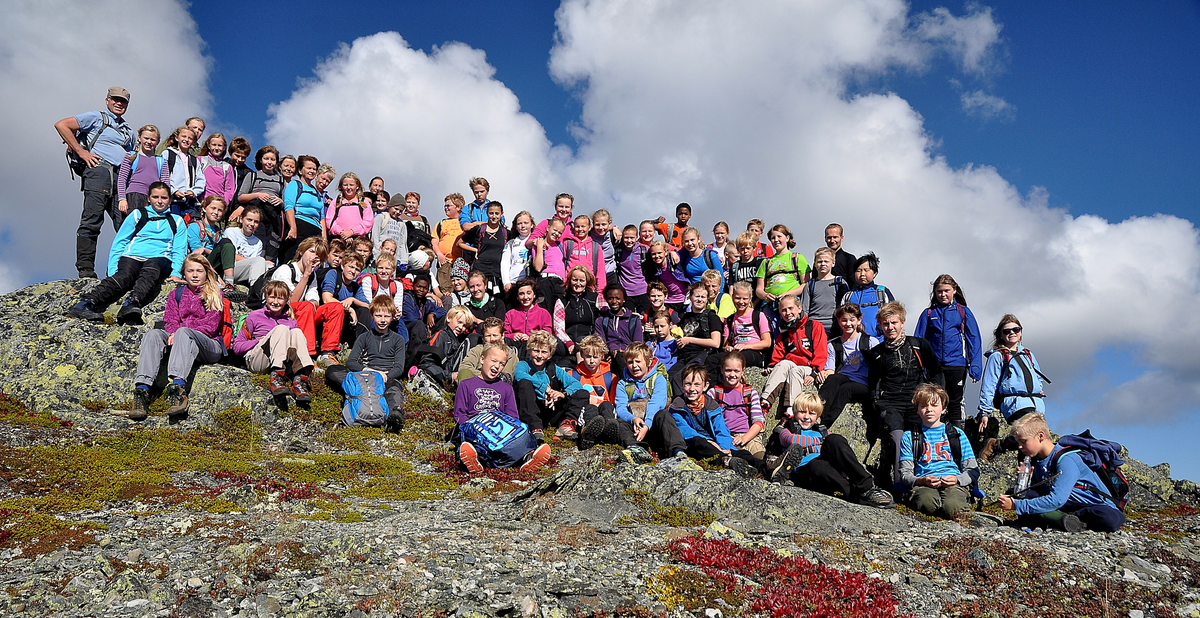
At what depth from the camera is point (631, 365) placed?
12445 mm

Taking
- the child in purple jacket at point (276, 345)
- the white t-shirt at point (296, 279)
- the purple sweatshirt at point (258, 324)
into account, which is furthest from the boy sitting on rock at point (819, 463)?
the white t-shirt at point (296, 279)

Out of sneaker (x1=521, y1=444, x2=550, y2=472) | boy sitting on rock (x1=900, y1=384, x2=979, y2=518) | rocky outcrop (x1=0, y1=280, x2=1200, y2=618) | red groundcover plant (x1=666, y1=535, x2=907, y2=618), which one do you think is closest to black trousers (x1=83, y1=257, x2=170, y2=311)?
rocky outcrop (x1=0, y1=280, x2=1200, y2=618)

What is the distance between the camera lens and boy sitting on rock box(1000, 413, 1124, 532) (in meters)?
8.55

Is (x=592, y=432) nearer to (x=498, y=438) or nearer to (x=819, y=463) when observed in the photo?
(x=498, y=438)

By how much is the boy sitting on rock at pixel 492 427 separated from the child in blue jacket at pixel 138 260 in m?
7.82

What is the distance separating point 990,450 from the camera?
1300 centimetres

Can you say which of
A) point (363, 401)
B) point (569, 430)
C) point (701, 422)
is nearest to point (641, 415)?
point (701, 422)

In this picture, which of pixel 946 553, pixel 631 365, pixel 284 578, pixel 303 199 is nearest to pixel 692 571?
pixel 946 553

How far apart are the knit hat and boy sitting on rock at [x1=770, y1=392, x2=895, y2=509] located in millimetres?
9246

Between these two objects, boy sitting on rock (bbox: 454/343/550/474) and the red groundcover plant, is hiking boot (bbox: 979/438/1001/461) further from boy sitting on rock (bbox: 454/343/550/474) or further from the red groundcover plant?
boy sitting on rock (bbox: 454/343/550/474)

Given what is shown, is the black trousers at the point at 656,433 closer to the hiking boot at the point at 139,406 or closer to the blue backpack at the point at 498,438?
the blue backpack at the point at 498,438

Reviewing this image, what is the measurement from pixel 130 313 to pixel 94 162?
3.97 meters

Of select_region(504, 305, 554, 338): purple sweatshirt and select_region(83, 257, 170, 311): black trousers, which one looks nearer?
select_region(83, 257, 170, 311): black trousers

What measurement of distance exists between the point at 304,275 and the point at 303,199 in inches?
126
